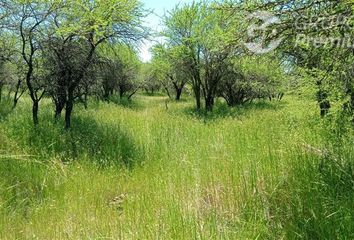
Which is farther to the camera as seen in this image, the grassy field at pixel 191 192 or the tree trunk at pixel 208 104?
the tree trunk at pixel 208 104

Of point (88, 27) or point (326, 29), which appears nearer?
point (326, 29)

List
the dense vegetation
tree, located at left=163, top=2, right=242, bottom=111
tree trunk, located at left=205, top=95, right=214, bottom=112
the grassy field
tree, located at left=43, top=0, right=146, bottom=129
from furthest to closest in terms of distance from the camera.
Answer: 1. tree trunk, located at left=205, top=95, right=214, bottom=112
2. tree, located at left=163, top=2, right=242, bottom=111
3. tree, located at left=43, top=0, right=146, bottom=129
4. the dense vegetation
5. the grassy field

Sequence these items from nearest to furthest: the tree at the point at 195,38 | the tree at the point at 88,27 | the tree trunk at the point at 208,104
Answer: the tree at the point at 88,27 < the tree at the point at 195,38 < the tree trunk at the point at 208,104

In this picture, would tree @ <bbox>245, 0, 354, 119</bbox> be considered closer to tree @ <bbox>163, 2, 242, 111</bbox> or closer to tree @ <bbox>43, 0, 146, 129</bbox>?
tree @ <bbox>43, 0, 146, 129</bbox>

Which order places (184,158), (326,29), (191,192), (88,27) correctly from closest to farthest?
(326,29), (191,192), (184,158), (88,27)

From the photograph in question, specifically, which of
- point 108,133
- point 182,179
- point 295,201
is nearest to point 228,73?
point 108,133

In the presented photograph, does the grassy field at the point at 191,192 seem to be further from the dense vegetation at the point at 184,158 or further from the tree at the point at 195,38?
the tree at the point at 195,38

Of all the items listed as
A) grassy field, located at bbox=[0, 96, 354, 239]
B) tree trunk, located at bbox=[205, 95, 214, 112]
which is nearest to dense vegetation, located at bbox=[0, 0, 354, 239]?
grassy field, located at bbox=[0, 96, 354, 239]

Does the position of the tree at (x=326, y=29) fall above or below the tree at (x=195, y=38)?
below

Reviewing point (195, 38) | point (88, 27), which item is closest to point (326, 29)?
point (88, 27)

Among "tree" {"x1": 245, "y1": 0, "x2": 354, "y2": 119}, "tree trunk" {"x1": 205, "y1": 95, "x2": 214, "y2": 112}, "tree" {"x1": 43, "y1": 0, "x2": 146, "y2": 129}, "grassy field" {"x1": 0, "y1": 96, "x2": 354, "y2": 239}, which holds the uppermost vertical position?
"tree" {"x1": 43, "y1": 0, "x2": 146, "y2": 129}

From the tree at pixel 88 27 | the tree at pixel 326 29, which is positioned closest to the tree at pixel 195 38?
the tree at pixel 88 27

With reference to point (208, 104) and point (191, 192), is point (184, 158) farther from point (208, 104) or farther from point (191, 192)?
point (208, 104)

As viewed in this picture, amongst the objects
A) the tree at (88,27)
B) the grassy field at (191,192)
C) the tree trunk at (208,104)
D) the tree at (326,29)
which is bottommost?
the grassy field at (191,192)
